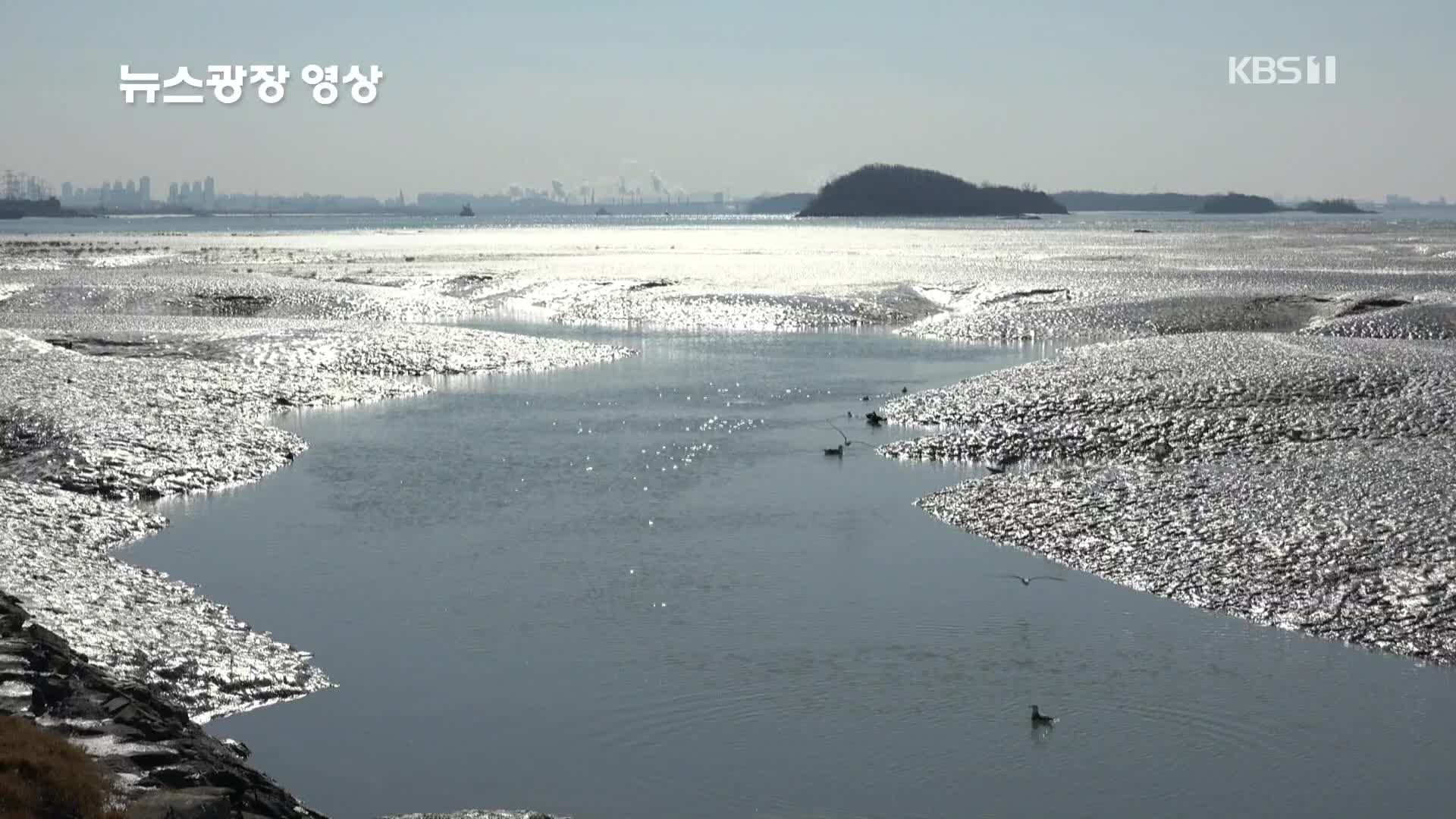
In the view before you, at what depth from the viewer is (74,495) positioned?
61.4ft

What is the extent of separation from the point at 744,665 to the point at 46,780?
7327 mm

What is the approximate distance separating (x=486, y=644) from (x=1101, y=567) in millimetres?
7165

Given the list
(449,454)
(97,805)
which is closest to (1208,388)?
(449,454)

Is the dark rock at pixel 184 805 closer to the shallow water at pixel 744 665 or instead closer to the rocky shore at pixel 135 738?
the rocky shore at pixel 135 738

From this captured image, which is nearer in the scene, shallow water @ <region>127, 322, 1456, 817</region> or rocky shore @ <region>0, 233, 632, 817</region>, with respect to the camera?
rocky shore @ <region>0, 233, 632, 817</region>

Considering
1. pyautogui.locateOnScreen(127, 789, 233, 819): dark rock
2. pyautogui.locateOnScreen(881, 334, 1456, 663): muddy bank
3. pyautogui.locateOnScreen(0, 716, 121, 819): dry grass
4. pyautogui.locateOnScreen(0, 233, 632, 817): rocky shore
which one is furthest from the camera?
pyautogui.locateOnScreen(881, 334, 1456, 663): muddy bank

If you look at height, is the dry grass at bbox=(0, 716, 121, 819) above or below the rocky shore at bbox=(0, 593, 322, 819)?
above

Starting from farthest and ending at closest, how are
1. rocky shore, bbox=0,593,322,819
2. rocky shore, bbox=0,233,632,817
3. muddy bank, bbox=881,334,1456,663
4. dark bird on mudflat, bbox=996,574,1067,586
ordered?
dark bird on mudflat, bbox=996,574,1067,586
muddy bank, bbox=881,334,1456,663
rocky shore, bbox=0,233,632,817
rocky shore, bbox=0,593,322,819

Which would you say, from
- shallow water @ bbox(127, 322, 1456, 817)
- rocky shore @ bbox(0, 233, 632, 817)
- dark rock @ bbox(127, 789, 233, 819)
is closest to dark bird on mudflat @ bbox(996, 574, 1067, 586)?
shallow water @ bbox(127, 322, 1456, 817)

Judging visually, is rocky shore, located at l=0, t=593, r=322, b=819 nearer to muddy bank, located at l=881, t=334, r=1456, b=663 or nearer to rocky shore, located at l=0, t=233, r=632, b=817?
rocky shore, located at l=0, t=233, r=632, b=817

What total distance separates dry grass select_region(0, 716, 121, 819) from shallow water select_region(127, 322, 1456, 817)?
3.09 meters

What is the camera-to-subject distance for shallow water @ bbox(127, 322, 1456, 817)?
1069 cm

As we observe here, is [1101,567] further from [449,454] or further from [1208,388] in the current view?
[449,454]

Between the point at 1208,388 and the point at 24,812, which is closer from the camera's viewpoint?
the point at 24,812
